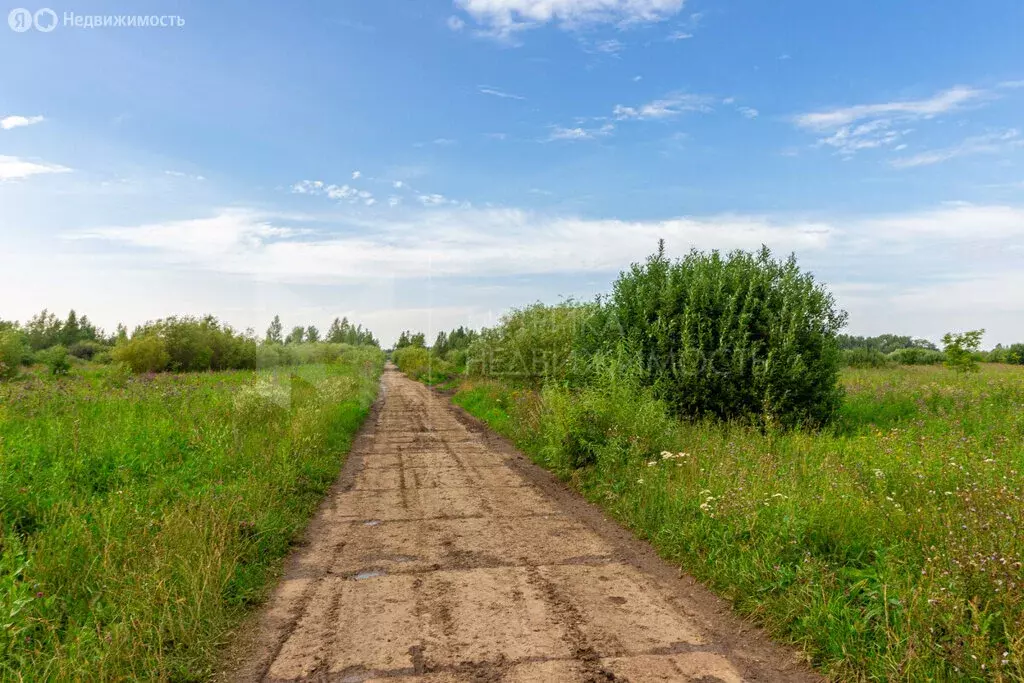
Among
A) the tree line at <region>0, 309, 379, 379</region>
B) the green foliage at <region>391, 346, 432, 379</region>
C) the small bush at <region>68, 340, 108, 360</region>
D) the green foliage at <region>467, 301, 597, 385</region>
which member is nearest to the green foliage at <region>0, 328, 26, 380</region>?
the tree line at <region>0, 309, 379, 379</region>

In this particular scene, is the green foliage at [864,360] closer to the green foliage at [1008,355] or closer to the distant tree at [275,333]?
the green foliage at [1008,355]

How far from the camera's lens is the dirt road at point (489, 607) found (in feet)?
12.7

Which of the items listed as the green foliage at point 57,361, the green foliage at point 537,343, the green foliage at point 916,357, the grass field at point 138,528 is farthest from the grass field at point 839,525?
the green foliage at point 916,357

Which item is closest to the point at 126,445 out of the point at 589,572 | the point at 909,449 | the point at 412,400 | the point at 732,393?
the point at 589,572

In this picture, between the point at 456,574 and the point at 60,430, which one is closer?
the point at 456,574

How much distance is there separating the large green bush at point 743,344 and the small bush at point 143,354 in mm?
36920

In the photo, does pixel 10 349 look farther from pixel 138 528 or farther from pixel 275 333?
pixel 138 528

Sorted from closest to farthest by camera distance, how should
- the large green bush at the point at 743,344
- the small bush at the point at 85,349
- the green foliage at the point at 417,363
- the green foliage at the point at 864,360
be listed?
the large green bush at the point at 743,344
the green foliage at the point at 864,360
the green foliage at the point at 417,363
the small bush at the point at 85,349

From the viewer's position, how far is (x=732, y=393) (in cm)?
1140

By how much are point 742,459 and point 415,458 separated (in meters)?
6.47

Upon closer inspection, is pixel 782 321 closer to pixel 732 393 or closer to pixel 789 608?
pixel 732 393

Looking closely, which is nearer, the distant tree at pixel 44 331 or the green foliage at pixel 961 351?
the green foliage at pixel 961 351

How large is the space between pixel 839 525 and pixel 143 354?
42.9m

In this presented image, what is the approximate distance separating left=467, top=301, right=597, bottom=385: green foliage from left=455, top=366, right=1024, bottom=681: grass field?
7.09m
